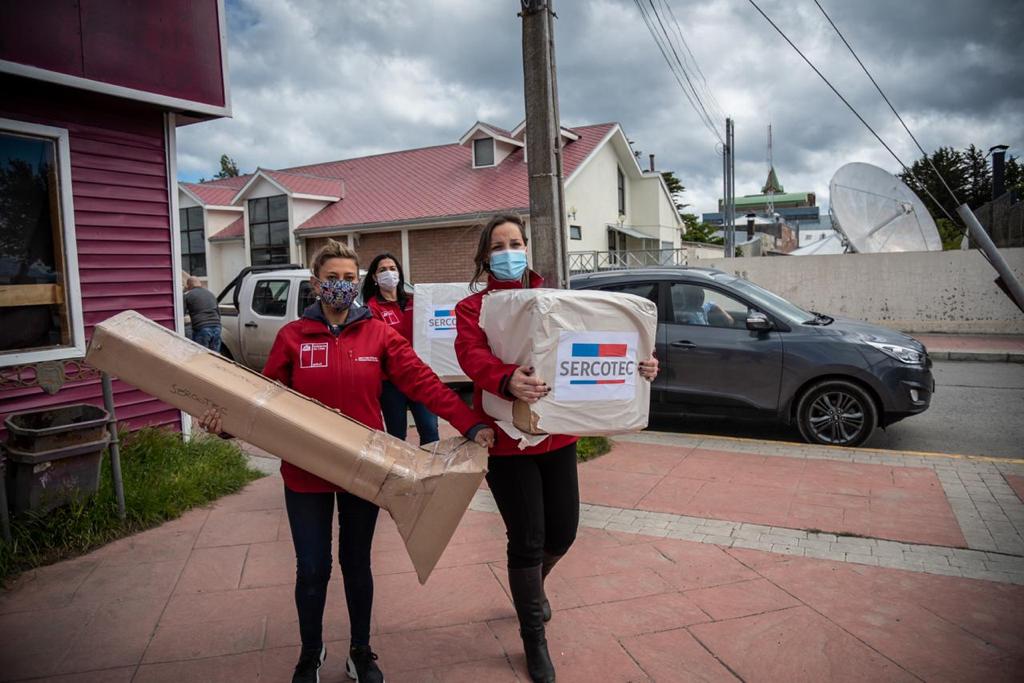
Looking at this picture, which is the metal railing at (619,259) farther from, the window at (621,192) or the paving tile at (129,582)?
the paving tile at (129,582)

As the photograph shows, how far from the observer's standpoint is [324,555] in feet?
9.10

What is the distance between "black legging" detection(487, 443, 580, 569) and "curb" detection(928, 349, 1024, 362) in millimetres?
12355

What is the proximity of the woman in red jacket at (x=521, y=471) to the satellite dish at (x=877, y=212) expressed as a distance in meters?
17.8

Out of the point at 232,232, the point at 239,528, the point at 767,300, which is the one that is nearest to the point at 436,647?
the point at 239,528

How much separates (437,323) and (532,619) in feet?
13.2

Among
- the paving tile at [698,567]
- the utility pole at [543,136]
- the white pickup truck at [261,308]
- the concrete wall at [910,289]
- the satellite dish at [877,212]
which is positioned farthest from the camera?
the satellite dish at [877,212]

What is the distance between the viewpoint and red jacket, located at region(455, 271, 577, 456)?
2.71 meters

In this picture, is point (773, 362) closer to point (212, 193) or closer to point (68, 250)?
point (68, 250)

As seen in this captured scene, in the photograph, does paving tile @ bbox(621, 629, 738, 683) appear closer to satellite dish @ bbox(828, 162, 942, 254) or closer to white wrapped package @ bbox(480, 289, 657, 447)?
white wrapped package @ bbox(480, 289, 657, 447)

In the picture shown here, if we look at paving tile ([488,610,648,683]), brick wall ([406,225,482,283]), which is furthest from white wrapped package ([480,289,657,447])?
brick wall ([406,225,482,283])

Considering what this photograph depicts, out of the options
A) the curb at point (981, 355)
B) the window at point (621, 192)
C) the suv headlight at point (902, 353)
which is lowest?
the curb at point (981, 355)

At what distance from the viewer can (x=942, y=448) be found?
22.6ft

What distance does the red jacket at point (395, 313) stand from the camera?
18.6 ft

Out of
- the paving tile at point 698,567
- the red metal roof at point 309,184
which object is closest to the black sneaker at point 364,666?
the paving tile at point 698,567
